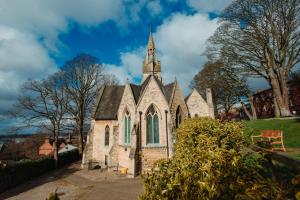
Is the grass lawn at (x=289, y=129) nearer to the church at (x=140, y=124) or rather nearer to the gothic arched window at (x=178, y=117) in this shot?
the church at (x=140, y=124)

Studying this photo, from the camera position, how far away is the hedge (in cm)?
1646

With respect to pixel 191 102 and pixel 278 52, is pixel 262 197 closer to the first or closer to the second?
pixel 191 102

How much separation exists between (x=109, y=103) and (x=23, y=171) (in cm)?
1225

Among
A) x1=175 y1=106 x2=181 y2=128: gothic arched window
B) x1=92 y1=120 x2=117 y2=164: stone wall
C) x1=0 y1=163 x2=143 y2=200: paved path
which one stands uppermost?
x1=175 y1=106 x2=181 y2=128: gothic arched window

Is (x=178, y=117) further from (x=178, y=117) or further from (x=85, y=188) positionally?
(x=85, y=188)

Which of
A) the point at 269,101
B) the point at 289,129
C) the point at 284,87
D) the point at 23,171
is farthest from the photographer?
the point at 269,101

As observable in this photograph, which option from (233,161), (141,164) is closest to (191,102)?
(141,164)

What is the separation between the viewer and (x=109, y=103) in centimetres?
2500

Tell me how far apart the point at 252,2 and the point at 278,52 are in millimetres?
6371

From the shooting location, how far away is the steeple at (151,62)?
33.9m

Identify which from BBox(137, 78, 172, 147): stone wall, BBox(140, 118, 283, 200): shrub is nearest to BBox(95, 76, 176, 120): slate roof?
BBox(137, 78, 172, 147): stone wall

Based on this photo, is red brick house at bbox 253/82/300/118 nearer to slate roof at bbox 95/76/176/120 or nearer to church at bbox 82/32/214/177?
church at bbox 82/32/214/177

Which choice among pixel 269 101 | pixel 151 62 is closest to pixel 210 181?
pixel 151 62

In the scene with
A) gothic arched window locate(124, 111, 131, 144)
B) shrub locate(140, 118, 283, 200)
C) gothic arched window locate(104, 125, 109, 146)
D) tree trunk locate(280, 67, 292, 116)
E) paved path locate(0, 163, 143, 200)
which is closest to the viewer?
shrub locate(140, 118, 283, 200)
